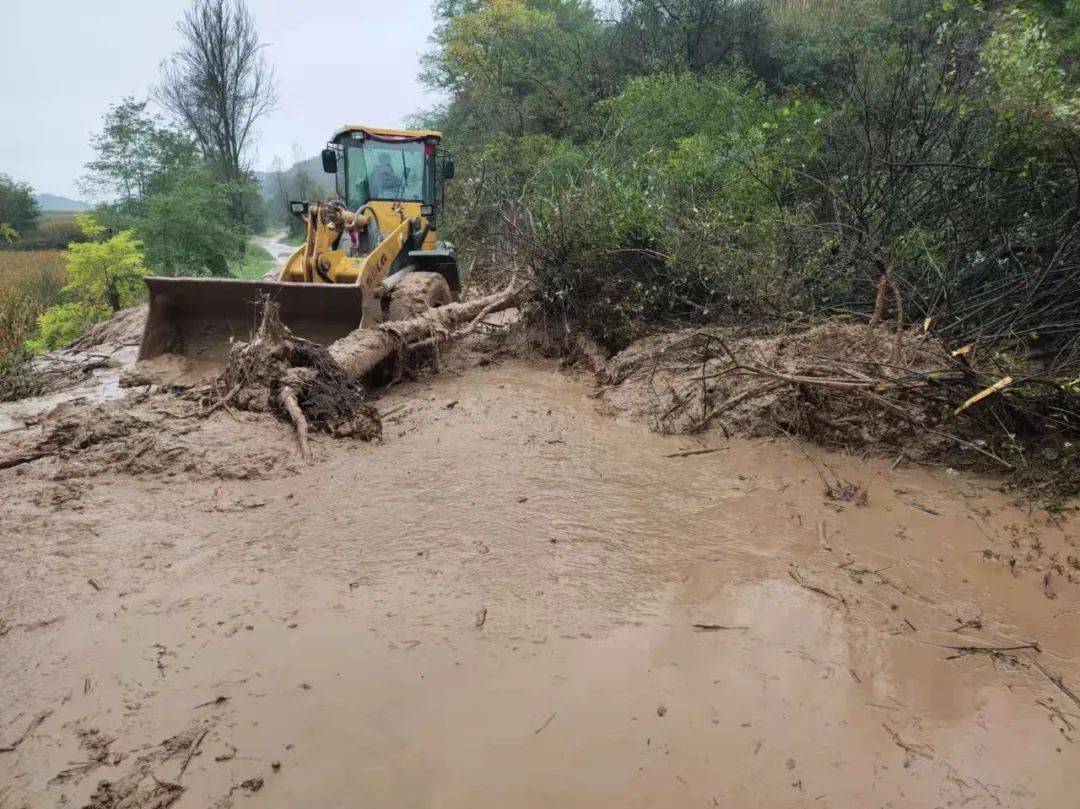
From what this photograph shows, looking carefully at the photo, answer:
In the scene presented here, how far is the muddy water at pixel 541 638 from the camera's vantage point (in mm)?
2289

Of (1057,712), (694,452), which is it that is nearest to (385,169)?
(694,452)

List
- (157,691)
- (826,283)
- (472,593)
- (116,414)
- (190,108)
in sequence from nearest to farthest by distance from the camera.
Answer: (157,691) < (472,593) < (116,414) < (826,283) < (190,108)

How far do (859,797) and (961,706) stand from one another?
71 cm

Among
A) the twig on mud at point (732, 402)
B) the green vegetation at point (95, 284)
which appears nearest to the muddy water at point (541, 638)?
the twig on mud at point (732, 402)

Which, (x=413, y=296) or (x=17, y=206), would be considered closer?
(x=413, y=296)

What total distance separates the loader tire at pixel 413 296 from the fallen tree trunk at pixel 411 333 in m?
0.28

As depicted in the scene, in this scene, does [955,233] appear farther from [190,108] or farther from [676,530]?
[190,108]

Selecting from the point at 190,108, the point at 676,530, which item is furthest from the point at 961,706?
the point at 190,108

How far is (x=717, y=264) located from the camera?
709 cm

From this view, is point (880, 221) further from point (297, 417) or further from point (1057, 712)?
point (297, 417)

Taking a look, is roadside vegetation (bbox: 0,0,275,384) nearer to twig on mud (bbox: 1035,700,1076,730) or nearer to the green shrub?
the green shrub

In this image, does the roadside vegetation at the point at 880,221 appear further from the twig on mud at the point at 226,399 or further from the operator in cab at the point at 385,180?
the twig on mud at the point at 226,399

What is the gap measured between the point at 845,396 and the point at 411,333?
4.19 meters

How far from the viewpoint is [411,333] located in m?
7.17
